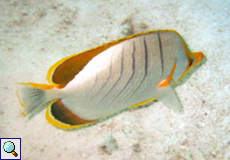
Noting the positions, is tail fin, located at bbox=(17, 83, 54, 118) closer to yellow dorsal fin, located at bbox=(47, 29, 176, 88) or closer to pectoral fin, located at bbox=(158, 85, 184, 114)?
yellow dorsal fin, located at bbox=(47, 29, 176, 88)

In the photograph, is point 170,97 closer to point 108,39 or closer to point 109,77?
point 109,77

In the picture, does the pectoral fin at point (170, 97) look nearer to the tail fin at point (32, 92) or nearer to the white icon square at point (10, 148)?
the tail fin at point (32, 92)

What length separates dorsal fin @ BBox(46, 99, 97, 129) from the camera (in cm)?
130

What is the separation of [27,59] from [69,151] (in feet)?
3.91

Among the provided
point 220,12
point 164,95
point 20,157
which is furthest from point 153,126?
point 220,12

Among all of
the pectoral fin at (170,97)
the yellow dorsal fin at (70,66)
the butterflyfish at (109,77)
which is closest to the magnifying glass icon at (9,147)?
the butterflyfish at (109,77)

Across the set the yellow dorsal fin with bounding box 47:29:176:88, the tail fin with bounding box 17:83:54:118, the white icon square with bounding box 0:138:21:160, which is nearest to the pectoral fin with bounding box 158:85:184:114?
the yellow dorsal fin with bounding box 47:29:176:88

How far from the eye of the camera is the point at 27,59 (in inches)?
82.0

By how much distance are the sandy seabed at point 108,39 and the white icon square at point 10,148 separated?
1.7 inches

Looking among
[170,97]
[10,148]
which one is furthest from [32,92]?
[170,97]

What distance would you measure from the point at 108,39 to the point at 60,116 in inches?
49.7

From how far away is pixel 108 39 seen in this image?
2.23 metres

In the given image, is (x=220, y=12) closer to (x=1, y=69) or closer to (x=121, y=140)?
(x=121, y=140)

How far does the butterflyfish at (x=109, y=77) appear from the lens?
3.76 feet
